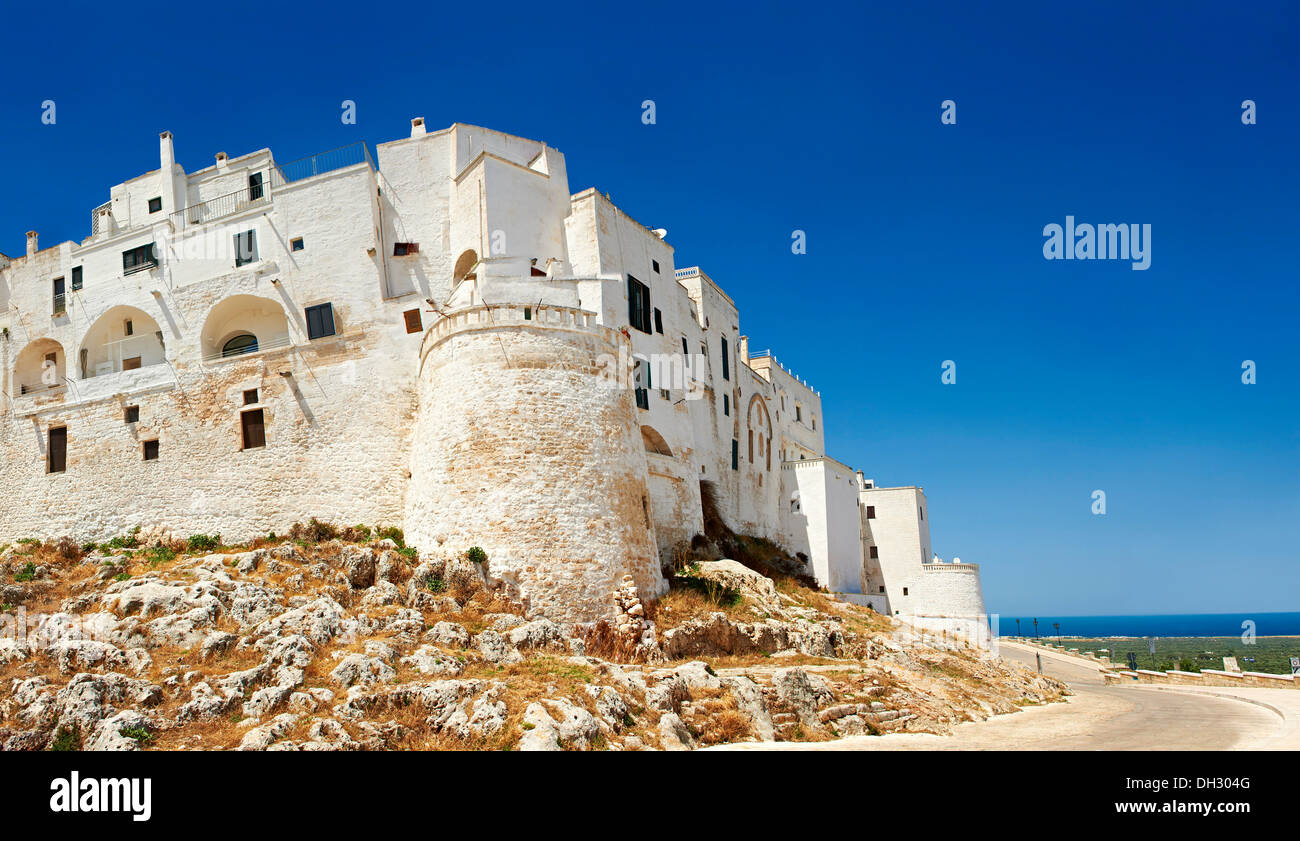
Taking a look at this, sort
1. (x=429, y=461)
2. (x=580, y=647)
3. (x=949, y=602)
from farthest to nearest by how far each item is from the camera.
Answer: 1. (x=949, y=602)
2. (x=429, y=461)
3. (x=580, y=647)

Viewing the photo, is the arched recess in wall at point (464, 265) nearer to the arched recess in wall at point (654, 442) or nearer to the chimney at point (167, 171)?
the arched recess in wall at point (654, 442)

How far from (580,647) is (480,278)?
1379 cm

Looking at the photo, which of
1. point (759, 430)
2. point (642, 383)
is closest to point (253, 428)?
point (642, 383)

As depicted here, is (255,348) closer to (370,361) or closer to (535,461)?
(370,361)

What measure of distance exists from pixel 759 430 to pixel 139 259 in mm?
30632

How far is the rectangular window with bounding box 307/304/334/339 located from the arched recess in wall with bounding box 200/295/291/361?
1666 millimetres

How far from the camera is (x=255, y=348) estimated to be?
1364 inches

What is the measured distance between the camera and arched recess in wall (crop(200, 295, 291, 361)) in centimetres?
3400

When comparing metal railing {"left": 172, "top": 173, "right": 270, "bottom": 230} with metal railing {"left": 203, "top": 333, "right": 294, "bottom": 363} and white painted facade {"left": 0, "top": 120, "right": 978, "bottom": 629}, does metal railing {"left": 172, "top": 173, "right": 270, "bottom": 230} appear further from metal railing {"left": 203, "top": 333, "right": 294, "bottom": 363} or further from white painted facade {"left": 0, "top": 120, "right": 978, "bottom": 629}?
metal railing {"left": 203, "top": 333, "right": 294, "bottom": 363}

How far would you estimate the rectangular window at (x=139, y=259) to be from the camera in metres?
35.6

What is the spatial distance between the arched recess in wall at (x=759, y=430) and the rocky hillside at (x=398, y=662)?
15112mm
